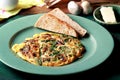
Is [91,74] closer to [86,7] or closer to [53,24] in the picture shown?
[53,24]

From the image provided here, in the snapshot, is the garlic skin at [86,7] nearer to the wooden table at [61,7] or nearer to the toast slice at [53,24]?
the wooden table at [61,7]

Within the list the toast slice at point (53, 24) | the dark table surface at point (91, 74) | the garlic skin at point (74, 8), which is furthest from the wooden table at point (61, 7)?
the dark table surface at point (91, 74)

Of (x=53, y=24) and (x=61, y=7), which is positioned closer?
(x=53, y=24)

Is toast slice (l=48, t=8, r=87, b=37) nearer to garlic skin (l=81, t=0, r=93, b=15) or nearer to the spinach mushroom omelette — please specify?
the spinach mushroom omelette

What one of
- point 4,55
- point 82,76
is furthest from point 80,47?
point 4,55

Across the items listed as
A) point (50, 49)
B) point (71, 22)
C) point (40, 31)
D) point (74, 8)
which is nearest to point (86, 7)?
point (74, 8)

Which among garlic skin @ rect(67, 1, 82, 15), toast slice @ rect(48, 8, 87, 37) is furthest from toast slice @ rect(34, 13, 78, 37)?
garlic skin @ rect(67, 1, 82, 15)
